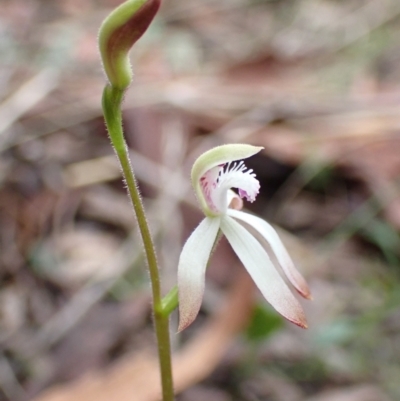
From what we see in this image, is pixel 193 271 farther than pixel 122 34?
Yes

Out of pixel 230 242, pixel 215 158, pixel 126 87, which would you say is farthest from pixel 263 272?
pixel 126 87

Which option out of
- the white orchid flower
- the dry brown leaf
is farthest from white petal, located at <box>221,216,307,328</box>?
the dry brown leaf

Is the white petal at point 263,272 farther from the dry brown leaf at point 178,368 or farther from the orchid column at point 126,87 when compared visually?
A: the dry brown leaf at point 178,368

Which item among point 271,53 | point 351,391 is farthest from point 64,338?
point 271,53

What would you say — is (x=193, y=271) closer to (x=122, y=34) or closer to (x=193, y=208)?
(x=122, y=34)

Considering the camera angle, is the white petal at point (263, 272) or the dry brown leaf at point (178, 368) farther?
the dry brown leaf at point (178, 368)

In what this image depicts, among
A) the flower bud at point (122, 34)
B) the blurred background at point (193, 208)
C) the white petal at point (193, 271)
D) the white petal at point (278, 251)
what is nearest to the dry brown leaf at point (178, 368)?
the blurred background at point (193, 208)
